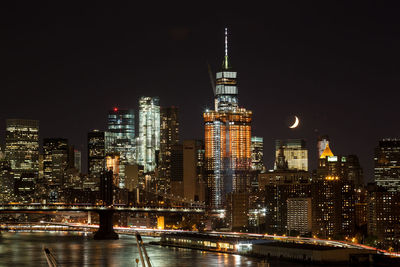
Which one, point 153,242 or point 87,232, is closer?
point 153,242

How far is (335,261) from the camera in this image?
7675cm

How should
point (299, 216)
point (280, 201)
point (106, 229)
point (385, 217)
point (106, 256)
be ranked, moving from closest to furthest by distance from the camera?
point (106, 256) → point (385, 217) → point (106, 229) → point (299, 216) → point (280, 201)

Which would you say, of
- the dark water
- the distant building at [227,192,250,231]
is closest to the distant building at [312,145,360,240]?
the distant building at [227,192,250,231]

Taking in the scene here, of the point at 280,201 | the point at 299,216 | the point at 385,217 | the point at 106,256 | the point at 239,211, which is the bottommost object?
the point at 106,256

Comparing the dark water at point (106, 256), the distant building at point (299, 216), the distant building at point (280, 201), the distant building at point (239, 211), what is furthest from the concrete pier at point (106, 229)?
the distant building at point (239, 211)

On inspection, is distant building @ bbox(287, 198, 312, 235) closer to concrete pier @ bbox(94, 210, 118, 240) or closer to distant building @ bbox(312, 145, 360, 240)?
distant building @ bbox(312, 145, 360, 240)

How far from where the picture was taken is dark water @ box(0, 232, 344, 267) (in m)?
79.0

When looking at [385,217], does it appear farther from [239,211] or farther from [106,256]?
[106,256]

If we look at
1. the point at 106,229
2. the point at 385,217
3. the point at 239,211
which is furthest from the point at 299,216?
the point at 106,229

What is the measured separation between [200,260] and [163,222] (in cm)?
8003

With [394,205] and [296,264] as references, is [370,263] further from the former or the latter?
[394,205]

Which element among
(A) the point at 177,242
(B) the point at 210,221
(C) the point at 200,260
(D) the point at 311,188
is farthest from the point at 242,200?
(C) the point at 200,260

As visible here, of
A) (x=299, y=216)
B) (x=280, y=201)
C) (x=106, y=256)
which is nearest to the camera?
(x=106, y=256)

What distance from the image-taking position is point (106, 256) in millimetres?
86938
